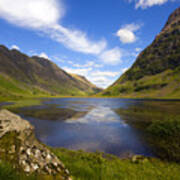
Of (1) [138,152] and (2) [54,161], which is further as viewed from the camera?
(1) [138,152]

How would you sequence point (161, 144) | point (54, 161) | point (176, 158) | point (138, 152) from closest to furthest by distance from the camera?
point (54, 161)
point (176, 158)
point (138, 152)
point (161, 144)

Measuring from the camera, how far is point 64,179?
5570 millimetres

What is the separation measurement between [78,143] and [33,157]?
58.8ft

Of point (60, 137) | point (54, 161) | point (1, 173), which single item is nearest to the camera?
Result: point (1, 173)

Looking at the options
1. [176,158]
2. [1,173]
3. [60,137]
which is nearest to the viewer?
[1,173]

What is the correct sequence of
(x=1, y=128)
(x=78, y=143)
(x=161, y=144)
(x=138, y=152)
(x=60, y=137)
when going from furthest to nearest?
1. (x=60, y=137)
2. (x=78, y=143)
3. (x=161, y=144)
4. (x=138, y=152)
5. (x=1, y=128)

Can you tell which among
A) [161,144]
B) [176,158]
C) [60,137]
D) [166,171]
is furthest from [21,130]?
[161,144]

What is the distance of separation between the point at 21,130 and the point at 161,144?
70.8 ft

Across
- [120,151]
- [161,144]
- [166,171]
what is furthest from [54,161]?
[161,144]

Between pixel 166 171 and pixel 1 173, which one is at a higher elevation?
pixel 1 173

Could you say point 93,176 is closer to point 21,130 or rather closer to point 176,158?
point 21,130

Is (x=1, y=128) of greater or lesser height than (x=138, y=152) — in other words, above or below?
above

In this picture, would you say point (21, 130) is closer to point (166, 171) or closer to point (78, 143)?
point (166, 171)

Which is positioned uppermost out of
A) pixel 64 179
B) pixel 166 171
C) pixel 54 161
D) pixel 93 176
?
pixel 54 161
